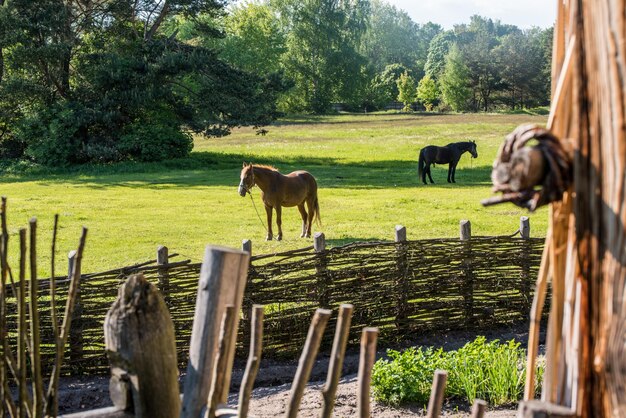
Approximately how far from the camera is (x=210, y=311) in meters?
2.63

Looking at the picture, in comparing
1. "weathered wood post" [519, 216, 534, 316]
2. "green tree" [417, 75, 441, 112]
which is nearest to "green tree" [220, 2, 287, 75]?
"green tree" [417, 75, 441, 112]

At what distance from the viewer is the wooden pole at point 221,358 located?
2.48m

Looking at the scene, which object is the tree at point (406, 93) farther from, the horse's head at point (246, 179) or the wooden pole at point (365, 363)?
the wooden pole at point (365, 363)

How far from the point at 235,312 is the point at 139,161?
1149 inches

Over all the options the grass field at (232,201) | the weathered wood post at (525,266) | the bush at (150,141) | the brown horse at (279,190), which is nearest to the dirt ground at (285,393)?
the weathered wood post at (525,266)

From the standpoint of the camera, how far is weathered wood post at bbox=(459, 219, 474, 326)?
30.0 ft

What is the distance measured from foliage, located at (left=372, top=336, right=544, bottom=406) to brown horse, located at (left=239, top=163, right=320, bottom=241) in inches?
318

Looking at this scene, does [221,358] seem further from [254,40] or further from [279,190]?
[254,40]

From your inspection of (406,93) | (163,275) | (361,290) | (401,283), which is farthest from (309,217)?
(406,93)

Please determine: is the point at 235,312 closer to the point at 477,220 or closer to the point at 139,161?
the point at 477,220

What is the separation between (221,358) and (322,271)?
6.16 metres

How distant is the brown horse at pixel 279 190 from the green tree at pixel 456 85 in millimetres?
62209

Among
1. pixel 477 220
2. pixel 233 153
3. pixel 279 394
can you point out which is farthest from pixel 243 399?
pixel 233 153

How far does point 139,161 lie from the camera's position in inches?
1222
